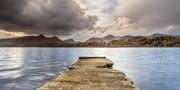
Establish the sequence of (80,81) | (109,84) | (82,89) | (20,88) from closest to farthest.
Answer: (82,89) → (109,84) → (80,81) → (20,88)

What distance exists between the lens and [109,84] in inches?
543

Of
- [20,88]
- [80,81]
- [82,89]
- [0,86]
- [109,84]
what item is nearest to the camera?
[82,89]

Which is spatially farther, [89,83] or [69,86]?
[89,83]

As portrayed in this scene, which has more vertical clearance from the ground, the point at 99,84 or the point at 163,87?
the point at 99,84

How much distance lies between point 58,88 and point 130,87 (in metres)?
4.12

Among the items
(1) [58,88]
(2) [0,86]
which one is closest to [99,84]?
(1) [58,88]

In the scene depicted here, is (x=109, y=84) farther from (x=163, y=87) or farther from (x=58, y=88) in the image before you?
(x=163, y=87)

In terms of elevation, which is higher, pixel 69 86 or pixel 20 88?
pixel 69 86

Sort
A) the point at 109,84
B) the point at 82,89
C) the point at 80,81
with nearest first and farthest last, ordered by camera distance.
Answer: the point at 82,89, the point at 109,84, the point at 80,81

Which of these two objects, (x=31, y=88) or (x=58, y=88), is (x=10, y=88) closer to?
(x=31, y=88)

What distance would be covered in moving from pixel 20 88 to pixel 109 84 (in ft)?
44.9

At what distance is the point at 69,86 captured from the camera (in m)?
13.1

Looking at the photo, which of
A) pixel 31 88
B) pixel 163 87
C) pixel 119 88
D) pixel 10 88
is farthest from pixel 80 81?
pixel 163 87

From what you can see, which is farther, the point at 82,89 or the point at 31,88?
the point at 31,88
